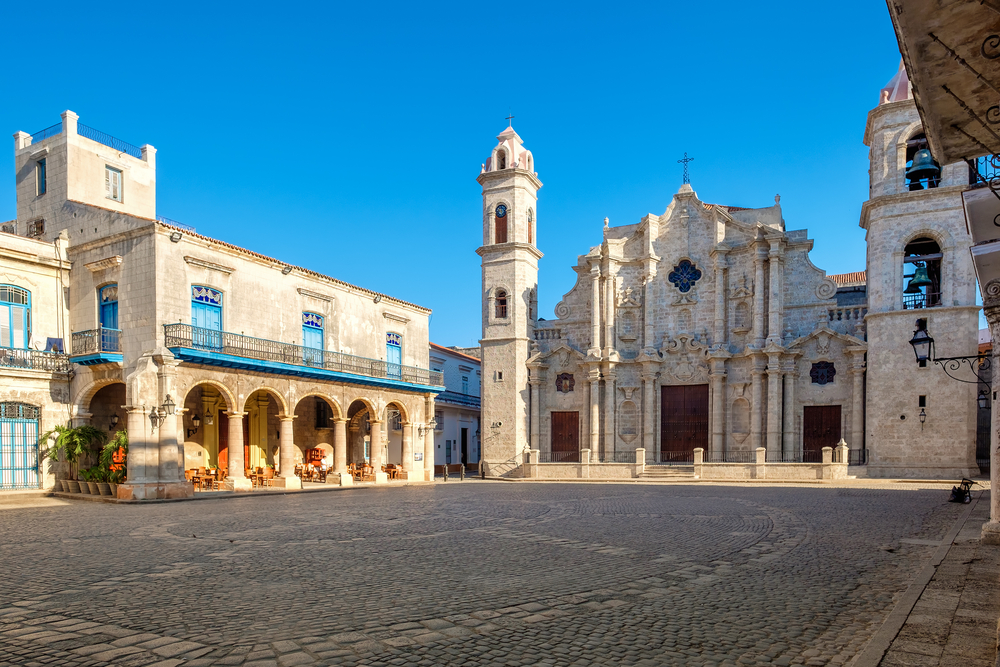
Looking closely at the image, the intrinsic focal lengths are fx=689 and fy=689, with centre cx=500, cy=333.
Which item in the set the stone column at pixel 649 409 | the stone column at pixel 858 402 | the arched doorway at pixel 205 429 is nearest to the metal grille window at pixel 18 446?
the arched doorway at pixel 205 429

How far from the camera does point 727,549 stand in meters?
10.1

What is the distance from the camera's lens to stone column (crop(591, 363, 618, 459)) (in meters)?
33.8

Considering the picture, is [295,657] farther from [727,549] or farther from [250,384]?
[250,384]

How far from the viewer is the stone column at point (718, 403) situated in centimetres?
3206

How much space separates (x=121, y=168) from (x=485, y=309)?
56.5 feet

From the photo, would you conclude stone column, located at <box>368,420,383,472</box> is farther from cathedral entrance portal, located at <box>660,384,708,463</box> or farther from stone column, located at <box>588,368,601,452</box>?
cathedral entrance portal, located at <box>660,384,708,463</box>

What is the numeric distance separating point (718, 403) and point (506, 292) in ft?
37.9

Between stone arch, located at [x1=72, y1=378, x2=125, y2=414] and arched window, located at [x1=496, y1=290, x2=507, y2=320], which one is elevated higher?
arched window, located at [x1=496, y1=290, x2=507, y2=320]

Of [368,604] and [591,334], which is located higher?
[591,334]

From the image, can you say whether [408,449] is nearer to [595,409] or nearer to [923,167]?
[595,409]

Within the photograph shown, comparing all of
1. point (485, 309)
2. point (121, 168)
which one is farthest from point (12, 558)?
point (485, 309)

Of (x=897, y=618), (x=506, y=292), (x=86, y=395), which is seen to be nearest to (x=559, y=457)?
(x=506, y=292)

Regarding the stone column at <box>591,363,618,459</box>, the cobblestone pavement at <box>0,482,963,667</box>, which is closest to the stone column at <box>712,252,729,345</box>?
the stone column at <box>591,363,618,459</box>

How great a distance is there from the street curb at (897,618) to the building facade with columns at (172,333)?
18458 millimetres
